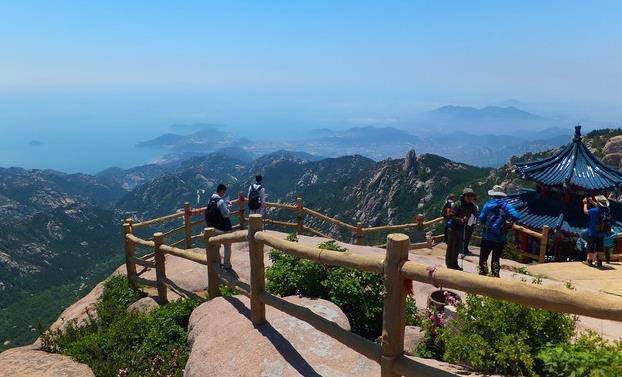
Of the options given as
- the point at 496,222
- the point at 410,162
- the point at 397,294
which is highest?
the point at 397,294

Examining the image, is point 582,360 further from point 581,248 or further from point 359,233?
point 581,248

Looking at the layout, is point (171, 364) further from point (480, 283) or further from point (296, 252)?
point (480, 283)

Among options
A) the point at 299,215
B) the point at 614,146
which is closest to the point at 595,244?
the point at 299,215

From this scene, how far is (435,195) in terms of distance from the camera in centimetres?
9188

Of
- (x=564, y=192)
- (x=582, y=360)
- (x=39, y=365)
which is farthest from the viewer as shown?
(x=564, y=192)

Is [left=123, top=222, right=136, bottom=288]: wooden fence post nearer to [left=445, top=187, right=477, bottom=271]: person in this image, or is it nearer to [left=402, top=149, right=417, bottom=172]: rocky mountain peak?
[left=445, top=187, right=477, bottom=271]: person

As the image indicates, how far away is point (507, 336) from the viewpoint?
14.0 feet

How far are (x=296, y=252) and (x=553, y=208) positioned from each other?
17.4 metres

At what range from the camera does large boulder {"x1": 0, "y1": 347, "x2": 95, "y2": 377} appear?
7133 millimetres

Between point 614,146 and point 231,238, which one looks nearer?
point 231,238

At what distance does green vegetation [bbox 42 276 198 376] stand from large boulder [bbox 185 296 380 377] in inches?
23.7

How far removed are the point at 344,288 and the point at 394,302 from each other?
10.2 ft

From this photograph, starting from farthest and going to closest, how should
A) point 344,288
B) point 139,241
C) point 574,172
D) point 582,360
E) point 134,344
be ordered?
point 574,172
point 139,241
point 134,344
point 344,288
point 582,360

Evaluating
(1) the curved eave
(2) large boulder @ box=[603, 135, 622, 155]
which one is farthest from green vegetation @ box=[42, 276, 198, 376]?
(2) large boulder @ box=[603, 135, 622, 155]
